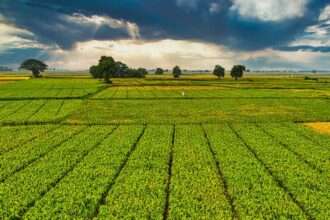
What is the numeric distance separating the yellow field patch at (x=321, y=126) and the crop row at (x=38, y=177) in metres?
24.4

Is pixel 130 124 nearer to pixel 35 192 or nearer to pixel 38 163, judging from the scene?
pixel 38 163

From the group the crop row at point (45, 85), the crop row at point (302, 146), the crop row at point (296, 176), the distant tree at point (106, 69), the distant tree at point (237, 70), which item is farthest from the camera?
the distant tree at point (237, 70)

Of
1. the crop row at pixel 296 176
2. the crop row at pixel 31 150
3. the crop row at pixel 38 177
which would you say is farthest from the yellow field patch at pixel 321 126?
the crop row at pixel 31 150

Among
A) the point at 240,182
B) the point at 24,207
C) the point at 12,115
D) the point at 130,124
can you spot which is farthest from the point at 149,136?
the point at 12,115

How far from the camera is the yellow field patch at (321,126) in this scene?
1200 inches

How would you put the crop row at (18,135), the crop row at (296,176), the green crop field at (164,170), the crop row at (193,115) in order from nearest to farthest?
the green crop field at (164,170)
the crop row at (296,176)
the crop row at (18,135)
the crop row at (193,115)

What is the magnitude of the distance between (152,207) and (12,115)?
34.2 meters

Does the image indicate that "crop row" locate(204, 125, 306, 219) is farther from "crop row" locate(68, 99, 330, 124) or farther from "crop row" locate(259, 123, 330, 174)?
"crop row" locate(68, 99, 330, 124)

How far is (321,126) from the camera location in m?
32.9

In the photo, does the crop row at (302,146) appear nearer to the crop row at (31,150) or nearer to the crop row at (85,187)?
the crop row at (85,187)

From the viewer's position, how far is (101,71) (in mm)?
114500

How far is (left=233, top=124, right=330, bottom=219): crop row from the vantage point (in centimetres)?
1370

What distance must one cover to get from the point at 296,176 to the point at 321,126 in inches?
756

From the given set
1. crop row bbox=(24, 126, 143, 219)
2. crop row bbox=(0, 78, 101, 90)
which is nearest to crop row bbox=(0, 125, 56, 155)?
crop row bbox=(24, 126, 143, 219)
